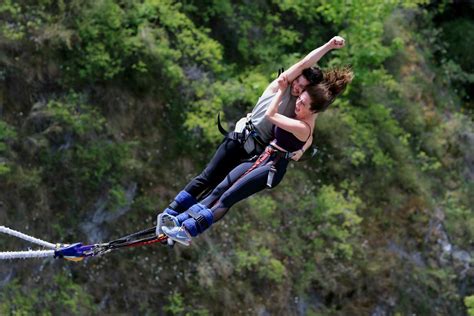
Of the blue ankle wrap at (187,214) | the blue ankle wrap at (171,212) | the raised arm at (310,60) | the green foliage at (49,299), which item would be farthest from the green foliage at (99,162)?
the raised arm at (310,60)

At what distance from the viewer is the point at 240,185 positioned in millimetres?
5930

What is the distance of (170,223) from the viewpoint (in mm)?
5980

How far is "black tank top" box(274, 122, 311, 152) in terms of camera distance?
588 cm

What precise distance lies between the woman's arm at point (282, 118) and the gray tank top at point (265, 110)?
12 cm

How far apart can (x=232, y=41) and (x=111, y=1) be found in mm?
2346

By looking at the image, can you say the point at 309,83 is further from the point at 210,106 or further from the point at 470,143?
the point at 470,143

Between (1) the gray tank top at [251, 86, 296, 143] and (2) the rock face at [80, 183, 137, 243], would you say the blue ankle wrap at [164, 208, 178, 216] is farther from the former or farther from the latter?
(2) the rock face at [80, 183, 137, 243]

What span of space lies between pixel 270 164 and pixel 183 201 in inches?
29.2

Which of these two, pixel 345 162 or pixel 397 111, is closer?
pixel 345 162

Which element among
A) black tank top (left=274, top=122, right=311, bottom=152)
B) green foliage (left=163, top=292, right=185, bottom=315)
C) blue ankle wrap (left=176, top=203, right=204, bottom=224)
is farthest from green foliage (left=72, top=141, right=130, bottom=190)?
black tank top (left=274, top=122, right=311, bottom=152)

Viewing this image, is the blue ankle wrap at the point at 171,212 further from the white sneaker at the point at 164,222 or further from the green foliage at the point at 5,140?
the green foliage at the point at 5,140

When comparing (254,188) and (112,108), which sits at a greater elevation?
(254,188)

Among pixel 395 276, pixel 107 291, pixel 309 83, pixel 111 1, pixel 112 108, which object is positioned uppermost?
pixel 309 83

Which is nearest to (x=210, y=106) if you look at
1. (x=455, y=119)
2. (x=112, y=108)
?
(x=112, y=108)
